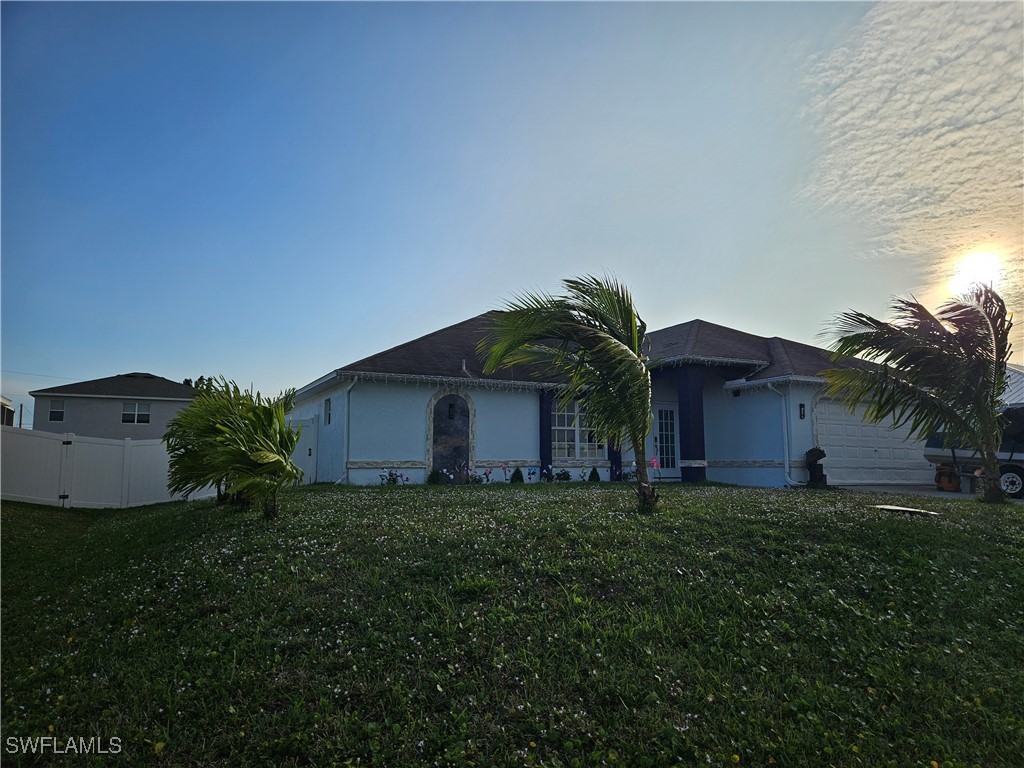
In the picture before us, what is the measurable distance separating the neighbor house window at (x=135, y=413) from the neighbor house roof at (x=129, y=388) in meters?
0.59

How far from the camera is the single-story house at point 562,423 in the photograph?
16.3 metres

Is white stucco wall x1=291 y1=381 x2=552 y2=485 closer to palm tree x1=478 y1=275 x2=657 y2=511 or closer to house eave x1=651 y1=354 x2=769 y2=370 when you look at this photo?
house eave x1=651 y1=354 x2=769 y2=370

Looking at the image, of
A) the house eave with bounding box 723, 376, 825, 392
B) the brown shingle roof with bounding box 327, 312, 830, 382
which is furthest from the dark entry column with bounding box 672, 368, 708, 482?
the house eave with bounding box 723, 376, 825, 392

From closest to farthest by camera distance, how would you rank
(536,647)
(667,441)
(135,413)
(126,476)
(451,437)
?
1. (536,647)
2. (126,476)
3. (451,437)
4. (667,441)
5. (135,413)

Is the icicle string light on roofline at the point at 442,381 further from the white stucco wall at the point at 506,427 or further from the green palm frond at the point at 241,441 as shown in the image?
the green palm frond at the point at 241,441

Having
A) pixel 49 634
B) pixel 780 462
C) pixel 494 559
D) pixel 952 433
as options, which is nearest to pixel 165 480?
pixel 49 634

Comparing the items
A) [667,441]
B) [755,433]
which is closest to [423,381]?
[667,441]

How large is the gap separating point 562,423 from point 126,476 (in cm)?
1216

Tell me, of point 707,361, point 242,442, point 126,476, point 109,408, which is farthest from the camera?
point 109,408

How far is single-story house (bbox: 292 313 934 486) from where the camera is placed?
16266mm

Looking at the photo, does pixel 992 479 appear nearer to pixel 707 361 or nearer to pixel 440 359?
pixel 707 361

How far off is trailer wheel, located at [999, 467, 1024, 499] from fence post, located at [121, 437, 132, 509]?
880 inches

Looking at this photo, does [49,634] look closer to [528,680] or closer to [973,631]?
[528,680]

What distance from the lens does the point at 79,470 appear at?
1476 centimetres
